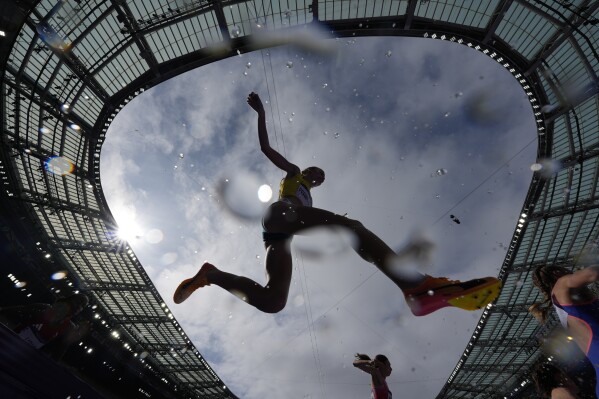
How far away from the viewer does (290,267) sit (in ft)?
12.2

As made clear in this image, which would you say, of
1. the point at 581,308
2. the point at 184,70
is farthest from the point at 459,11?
the point at 581,308

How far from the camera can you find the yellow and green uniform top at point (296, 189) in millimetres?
4203

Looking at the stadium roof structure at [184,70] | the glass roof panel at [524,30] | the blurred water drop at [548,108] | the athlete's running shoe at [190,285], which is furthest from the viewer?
the blurred water drop at [548,108]

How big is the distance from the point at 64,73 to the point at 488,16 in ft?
61.2

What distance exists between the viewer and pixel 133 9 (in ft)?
43.1

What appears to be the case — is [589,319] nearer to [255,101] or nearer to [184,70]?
[255,101]

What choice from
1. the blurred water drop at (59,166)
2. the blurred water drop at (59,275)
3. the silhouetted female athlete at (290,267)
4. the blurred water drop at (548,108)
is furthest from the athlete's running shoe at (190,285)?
the blurred water drop at (59,275)

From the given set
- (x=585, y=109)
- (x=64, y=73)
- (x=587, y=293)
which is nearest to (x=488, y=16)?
(x=585, y=109)

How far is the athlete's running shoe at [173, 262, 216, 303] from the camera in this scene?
385cm

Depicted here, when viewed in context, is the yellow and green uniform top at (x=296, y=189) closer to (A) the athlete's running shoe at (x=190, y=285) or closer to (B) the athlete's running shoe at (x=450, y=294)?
(A) the athlete's running shoe at (x=190, y=285)

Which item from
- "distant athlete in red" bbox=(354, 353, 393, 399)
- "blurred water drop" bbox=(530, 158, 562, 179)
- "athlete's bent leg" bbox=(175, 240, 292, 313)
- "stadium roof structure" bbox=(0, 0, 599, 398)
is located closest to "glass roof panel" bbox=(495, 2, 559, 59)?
"stadium roof structure" bbox=(0, 0, 599, 398)

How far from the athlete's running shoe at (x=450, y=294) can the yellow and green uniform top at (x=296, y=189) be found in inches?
76.7

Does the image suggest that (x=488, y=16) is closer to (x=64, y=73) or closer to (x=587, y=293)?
(x=587, y=293)

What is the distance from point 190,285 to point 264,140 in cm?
204
